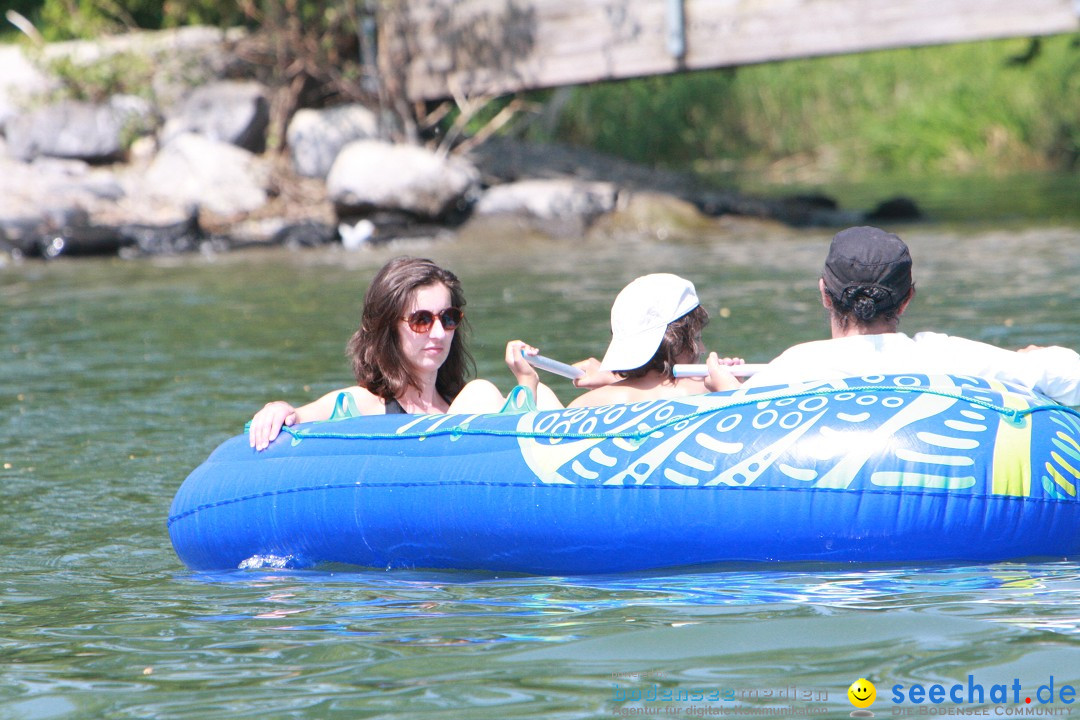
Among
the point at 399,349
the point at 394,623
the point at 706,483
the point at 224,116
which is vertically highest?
the point at 224,116

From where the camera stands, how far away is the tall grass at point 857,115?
803 inches

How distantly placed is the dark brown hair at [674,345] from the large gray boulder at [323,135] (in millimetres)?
11373

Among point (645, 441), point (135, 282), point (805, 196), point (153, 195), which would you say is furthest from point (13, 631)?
point (805, 196)

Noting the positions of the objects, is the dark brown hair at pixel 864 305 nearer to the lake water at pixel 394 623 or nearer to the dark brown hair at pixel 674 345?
the dark brown hair at pixel 674 345

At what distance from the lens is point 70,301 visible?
10.5 metres

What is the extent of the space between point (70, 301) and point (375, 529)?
705 cm

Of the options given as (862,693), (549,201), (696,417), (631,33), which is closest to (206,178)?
(549,201)

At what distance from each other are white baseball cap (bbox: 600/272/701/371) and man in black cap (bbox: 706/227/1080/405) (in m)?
0.38

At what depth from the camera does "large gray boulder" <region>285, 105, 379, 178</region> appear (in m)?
15.3

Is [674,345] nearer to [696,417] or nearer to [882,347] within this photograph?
[696,417]

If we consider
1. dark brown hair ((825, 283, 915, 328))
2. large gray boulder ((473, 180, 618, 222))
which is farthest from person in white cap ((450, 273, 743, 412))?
large gray boulder ((473, 180, 618, 222))

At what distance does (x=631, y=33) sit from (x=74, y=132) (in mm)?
6157

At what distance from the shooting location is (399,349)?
14.9 ft

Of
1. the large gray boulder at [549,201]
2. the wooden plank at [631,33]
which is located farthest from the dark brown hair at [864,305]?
the large gray boulder at [549,201]
